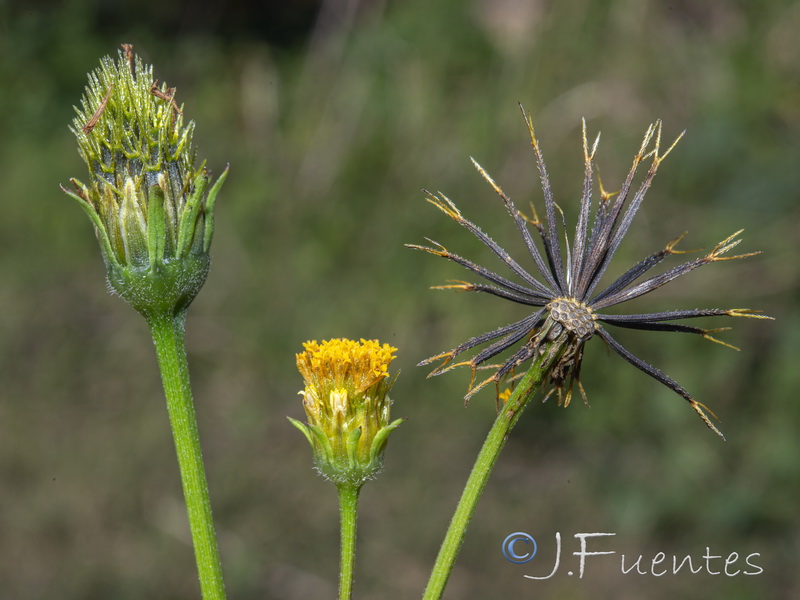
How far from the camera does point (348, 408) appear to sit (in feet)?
9.04

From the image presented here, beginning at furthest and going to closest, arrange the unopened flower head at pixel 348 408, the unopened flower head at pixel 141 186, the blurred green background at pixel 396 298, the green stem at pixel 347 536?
the blurred green background at pixel 396 298
the unopened flower head at pixel 348 408
the green stem at pixel 347 536
the unopened flower head at pixel 141 186

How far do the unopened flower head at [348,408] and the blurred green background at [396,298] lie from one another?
219 inches

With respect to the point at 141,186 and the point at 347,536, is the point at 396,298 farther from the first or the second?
the point at 141,186

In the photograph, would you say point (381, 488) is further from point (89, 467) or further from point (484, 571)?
point (89, 467)

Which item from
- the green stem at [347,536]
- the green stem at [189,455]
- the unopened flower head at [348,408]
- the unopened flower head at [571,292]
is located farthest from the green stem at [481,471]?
the green stem at [189,455]

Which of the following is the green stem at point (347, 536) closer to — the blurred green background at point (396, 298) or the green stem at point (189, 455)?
the green stem at point (189, 455)

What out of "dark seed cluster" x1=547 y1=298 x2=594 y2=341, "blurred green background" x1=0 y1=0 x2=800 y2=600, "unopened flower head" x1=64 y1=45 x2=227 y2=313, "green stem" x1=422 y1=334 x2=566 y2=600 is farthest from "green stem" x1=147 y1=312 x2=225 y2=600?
"blurred green background" x1=0 y1=0 x2=800 y2=600

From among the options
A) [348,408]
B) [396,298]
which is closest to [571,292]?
[348,408]

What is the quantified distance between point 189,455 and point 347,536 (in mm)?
500

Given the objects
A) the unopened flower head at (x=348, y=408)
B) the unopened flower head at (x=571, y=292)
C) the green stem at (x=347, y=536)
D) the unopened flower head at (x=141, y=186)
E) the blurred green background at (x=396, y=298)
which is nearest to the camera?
the unopened flower head at (x=571, y=292)

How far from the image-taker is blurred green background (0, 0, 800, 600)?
26.5 feet

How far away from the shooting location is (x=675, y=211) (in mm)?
9352

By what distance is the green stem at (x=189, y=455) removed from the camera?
98.6 inches

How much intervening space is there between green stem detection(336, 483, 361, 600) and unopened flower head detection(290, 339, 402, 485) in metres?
0.03
